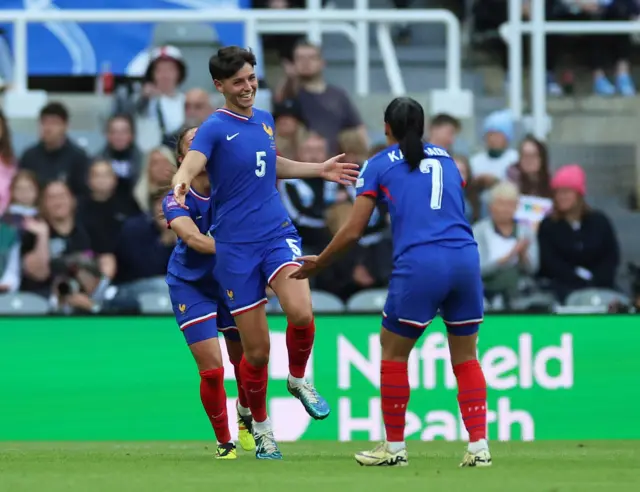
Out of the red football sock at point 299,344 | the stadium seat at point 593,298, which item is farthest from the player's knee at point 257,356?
the stadium seat at point 593,298

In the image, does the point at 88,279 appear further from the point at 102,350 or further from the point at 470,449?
the point at 470,449

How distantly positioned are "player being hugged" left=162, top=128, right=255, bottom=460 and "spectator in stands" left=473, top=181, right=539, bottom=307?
459 cm

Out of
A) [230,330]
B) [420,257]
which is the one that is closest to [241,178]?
[420,257]

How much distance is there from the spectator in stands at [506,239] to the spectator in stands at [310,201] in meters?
1.37

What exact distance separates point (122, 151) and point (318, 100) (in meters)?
1.84

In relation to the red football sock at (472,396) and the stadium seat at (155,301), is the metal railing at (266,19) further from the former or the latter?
the red football sock at (472,396)

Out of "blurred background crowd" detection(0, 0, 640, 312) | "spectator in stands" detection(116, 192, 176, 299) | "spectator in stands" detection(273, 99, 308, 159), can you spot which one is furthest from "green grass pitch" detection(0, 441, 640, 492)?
"spectator in stands" detection(273, 99, 308, 159)

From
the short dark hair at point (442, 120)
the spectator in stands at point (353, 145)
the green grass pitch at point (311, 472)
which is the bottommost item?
the green grass pitch at point (311, 472)

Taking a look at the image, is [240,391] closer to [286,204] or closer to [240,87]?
[240,87]

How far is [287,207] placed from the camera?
1469cm

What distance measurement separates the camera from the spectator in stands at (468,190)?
1496 centimetres

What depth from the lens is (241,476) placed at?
8641 millimetres

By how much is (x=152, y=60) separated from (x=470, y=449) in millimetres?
7448

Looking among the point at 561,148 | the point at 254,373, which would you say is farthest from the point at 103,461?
the point at 561,148
